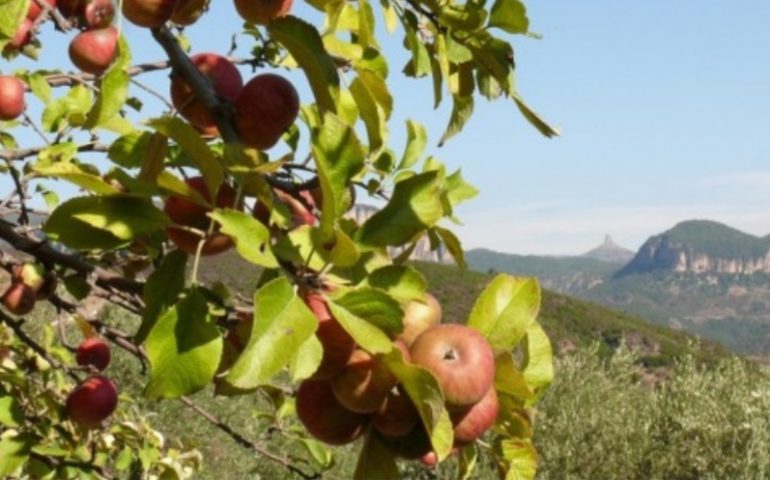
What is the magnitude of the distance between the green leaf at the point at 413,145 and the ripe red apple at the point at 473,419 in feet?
2.56

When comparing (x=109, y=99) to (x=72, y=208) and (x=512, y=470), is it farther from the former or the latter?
(x=512, y=470)

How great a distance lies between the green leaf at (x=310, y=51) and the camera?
1.20 m

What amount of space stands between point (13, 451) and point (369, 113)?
2.15 m

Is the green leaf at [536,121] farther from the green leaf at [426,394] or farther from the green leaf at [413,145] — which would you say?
the green leaf at [426,394]

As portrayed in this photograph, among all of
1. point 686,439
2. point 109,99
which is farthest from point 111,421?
point 686,439

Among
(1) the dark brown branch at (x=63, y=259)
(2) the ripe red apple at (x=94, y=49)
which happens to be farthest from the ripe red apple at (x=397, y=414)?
(2) the ripe red apple at (x=94, y=49)

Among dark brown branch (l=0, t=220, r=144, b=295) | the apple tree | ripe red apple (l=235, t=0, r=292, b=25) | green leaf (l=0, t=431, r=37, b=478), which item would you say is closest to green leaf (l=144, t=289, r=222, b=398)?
the apple tree

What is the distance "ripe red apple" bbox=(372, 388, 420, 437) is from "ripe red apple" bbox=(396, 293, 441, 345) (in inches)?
3.3

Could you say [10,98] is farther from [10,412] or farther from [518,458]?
[518,458]

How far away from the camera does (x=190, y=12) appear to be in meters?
1.56

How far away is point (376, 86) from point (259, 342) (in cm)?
64

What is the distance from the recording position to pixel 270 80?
134 centimetres

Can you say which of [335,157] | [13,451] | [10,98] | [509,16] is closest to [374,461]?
[335,157]

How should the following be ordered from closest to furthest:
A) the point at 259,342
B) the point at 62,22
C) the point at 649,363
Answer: the point at 259,342
the point at 62,22
the point at 649,363
